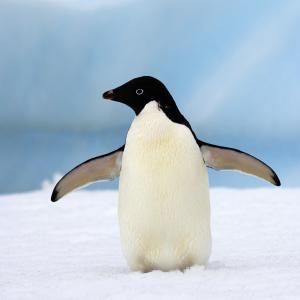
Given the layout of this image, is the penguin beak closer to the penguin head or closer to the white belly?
the penguin head

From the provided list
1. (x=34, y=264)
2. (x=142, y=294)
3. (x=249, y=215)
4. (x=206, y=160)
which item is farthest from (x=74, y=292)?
(x=249, y=215)

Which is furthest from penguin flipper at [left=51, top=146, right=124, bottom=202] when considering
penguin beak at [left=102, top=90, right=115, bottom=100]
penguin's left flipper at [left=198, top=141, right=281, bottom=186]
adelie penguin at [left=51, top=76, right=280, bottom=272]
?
penguin's left flipper at [left=198, top=141, right=281, bottom=186]

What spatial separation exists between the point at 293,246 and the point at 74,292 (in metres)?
2.86

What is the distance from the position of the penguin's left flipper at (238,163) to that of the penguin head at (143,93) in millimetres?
389

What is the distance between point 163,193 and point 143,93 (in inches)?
24.0

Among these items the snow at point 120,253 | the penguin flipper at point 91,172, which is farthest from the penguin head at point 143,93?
the snow at point 120,253

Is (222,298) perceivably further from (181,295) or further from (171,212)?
(171,212)

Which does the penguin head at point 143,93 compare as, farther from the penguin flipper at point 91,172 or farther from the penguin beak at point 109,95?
the penguin flipper at point 91,172

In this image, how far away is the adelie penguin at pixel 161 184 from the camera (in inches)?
162

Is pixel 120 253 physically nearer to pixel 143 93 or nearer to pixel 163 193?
pixel 163 193

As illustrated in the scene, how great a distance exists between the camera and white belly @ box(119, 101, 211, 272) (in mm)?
4105

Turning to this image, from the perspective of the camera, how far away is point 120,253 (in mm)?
6211

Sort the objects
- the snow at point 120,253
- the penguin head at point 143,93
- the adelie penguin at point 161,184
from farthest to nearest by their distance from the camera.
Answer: the penguin head at point 143,93 < the adelie penguin at point 161,184 < the snow at point 120,253

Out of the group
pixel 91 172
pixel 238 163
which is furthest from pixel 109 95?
pixel 238 163
